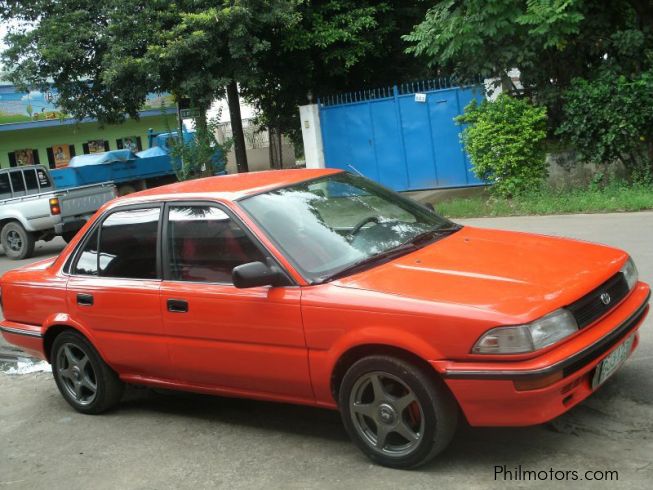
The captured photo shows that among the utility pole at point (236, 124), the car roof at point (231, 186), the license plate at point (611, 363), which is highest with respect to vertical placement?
the utility pole at point (236, 124)

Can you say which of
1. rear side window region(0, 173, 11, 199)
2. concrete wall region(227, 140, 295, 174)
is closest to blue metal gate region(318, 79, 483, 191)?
rear side window region(0, 173, 11, 199)

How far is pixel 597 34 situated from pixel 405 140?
4906 millimetres

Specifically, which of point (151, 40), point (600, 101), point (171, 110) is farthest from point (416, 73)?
point (171, 110)

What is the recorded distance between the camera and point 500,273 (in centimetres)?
386

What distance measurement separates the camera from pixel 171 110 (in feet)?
115

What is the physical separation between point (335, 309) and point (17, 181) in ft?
46.8

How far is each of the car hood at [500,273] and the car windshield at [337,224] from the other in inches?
6.8

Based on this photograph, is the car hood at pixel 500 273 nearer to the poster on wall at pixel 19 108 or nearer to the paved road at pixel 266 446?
the paved road at pixel 266 446

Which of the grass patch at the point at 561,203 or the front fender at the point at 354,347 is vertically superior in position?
the front fender at the point at 354,347

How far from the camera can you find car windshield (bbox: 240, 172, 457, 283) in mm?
4234

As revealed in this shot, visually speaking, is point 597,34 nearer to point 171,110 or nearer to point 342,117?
point 342,117

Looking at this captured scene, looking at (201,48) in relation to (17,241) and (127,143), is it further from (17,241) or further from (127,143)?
(127,143)

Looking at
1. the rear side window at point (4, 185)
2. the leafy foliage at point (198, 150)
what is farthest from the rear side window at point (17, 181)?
the leafy foliage at point (198, 150)

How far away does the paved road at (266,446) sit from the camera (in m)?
3.78
